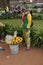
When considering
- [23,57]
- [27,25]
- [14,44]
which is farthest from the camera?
[27,25]

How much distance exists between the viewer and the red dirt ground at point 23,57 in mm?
6805

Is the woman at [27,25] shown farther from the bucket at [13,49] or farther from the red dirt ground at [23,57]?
the bucket at [13,49]

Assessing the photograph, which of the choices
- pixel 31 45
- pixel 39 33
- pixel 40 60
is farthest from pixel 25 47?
pixel 40 60

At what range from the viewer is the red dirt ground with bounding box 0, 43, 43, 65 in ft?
22.3

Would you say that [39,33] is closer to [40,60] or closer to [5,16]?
[40,60]

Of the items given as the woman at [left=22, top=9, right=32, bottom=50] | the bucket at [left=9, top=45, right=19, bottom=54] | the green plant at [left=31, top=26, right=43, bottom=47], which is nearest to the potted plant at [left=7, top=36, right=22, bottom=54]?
the bucket at [left=9, top=45, right=19, bottom=54]

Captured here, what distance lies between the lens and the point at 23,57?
7.21 metres

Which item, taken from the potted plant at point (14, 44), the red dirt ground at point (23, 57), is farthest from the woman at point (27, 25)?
the potted plant at point (14, 44)

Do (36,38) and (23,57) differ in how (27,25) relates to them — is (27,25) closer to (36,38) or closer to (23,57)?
(36,38)

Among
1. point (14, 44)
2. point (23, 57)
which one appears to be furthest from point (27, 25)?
point (23, 57)

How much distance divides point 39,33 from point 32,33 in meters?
0.33

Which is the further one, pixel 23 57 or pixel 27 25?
pixel 27 25

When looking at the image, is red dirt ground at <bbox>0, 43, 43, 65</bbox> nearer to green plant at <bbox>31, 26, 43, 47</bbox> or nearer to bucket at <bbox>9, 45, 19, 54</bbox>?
bucket at <bbox>9, 45, 19, 54</bbox>

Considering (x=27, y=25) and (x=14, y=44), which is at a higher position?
(x=27, y=25)
